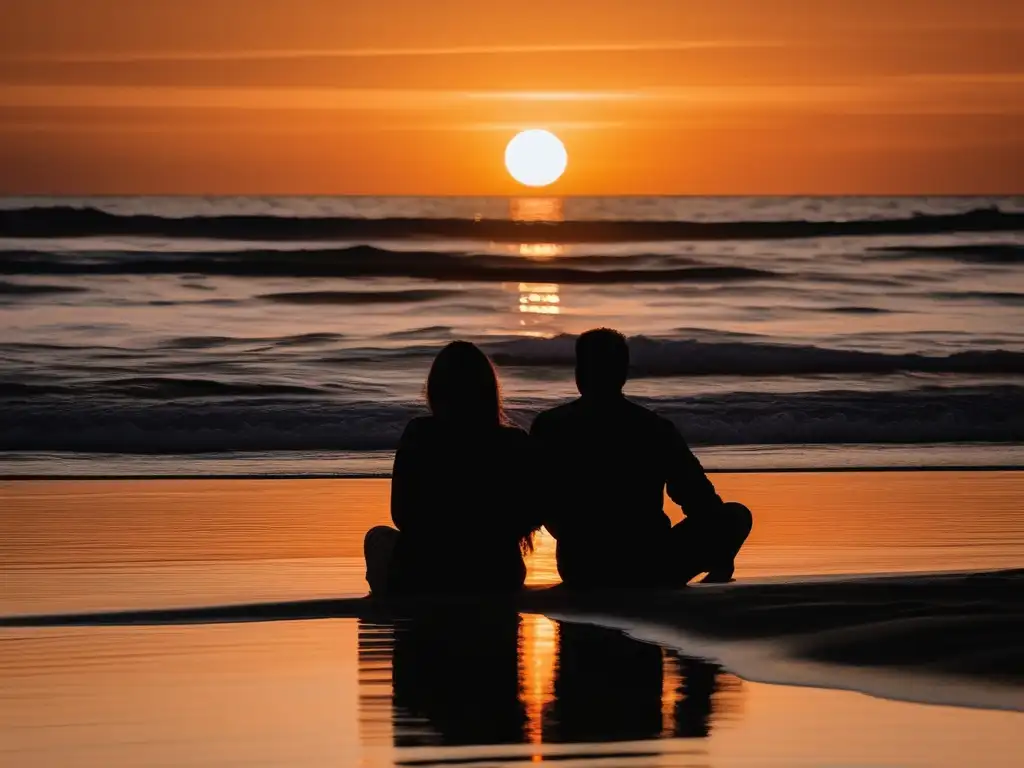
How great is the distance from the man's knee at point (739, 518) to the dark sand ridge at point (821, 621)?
0.28 metres

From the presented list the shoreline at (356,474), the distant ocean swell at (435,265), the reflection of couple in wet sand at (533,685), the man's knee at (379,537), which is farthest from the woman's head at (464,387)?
the distant ocean swell at (435,265)

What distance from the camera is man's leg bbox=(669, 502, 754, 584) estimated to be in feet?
22.8

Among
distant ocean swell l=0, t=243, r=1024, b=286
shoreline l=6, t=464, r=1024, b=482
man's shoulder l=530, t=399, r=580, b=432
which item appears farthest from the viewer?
distant ocean swell l=0, t=243, r=1024, b=286

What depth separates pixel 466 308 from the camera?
97.9ft

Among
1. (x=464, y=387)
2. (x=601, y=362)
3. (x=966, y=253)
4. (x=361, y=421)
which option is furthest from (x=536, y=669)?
(x=966, y=253)

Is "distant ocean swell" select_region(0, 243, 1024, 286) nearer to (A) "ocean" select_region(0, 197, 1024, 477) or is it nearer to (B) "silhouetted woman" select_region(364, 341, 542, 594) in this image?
(A) "ocean" select_region(0, 197, 1024, 477)

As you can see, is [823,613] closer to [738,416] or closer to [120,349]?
[738,416]

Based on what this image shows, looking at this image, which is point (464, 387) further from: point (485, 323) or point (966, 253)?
point (966, 253)

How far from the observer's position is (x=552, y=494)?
22.6 feet

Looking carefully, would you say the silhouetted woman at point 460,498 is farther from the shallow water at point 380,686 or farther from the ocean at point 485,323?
the ocean at point 485,323

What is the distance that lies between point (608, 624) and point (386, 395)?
11804 millimetres

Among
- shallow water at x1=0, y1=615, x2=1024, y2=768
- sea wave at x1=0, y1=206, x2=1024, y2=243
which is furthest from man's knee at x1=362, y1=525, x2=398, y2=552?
sea wave at x1=0, y1=206, x2=1024, y2=243

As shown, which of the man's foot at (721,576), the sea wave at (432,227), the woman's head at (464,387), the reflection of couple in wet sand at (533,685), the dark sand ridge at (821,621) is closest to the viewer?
the reflection of couple in wet sand at (533,685)

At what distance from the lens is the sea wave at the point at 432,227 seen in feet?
130
